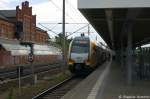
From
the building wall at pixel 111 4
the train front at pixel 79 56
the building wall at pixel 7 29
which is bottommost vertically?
the train front at pixel 79 56

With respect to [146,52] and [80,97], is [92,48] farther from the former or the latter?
[80,97]

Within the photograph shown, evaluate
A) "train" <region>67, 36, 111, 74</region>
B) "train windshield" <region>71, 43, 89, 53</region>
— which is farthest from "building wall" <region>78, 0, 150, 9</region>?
"train windshield" <region>71, 43, 89, 53</region>

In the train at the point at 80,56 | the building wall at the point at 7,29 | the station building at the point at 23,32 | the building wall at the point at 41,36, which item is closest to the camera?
the train at the point at 80,56

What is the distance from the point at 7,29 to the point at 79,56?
2068 inches

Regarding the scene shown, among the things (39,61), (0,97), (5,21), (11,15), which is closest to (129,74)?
(0,97)

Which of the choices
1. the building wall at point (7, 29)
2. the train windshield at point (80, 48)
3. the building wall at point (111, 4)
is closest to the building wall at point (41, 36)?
the building wall at point (7, 29)

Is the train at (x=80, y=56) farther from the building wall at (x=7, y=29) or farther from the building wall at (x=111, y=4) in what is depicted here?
the building wall at (x=7, y=29)

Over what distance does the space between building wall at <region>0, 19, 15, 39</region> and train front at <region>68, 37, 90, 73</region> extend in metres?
46.0

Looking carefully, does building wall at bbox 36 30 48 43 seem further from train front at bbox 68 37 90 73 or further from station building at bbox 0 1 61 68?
train front at bbox 68 37 90 73

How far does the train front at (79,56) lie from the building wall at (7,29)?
151ft

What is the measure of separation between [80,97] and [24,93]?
506 cm

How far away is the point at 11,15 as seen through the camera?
325ft

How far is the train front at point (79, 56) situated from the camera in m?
33.9

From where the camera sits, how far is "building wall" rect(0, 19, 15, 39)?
8085cm
